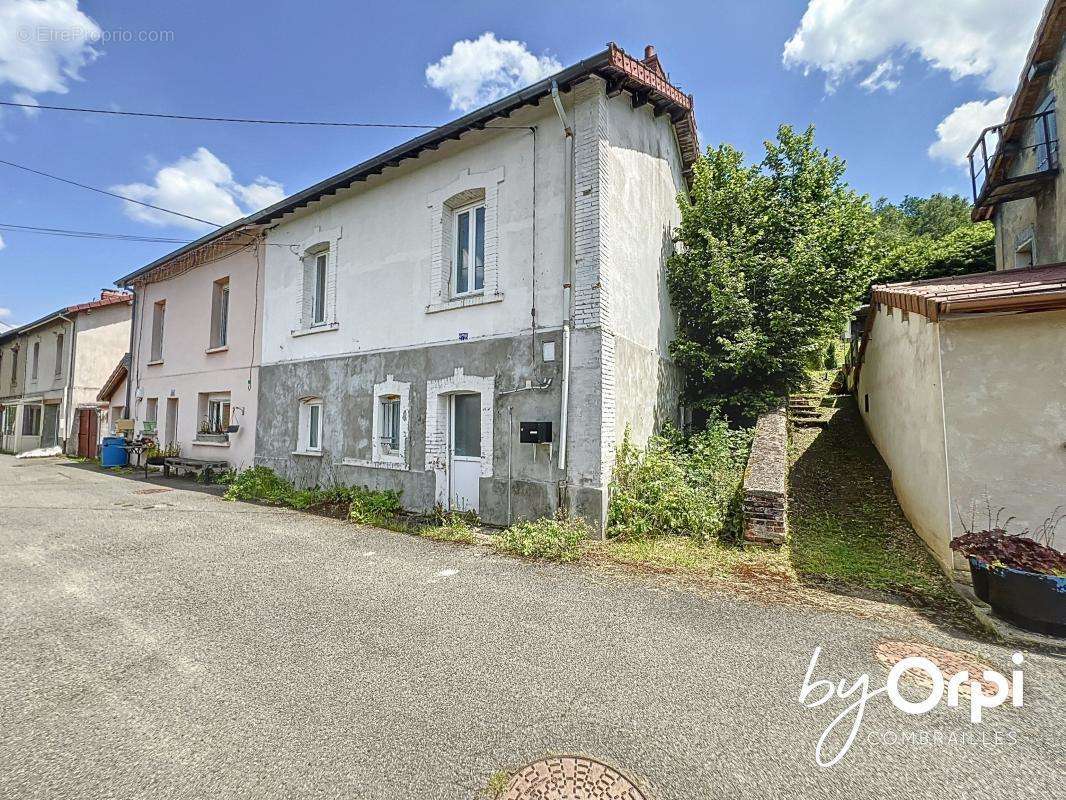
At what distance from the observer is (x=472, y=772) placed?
7.73 feet

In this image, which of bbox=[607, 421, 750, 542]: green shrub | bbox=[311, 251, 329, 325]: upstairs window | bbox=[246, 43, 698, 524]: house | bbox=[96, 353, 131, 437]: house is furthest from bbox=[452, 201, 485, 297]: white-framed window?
bbox=[96, 353, 131, 437]: house

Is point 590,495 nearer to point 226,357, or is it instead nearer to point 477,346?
point 477,346

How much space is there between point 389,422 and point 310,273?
437cm

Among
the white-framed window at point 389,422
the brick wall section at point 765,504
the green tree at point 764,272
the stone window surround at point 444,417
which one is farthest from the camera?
the green tree at point 764,272

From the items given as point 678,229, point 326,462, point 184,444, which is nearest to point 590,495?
point 326,462

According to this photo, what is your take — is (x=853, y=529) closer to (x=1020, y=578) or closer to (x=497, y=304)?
(x=1020, y=578)

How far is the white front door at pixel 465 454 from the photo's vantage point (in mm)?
7676

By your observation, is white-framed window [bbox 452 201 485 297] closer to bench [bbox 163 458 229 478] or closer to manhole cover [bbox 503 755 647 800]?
manhole cover [bbox 503 755 647 800]

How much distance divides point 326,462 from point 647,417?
630 cm

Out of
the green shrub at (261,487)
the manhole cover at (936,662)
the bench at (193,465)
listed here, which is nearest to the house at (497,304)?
the green shrub at (261,487)

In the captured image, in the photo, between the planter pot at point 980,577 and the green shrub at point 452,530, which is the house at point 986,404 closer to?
the planter pot at point 980,577

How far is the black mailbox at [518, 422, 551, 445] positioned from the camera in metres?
6.72

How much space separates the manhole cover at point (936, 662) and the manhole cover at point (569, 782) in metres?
2.27

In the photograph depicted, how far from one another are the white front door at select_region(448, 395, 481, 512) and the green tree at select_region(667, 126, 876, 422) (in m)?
4.48
